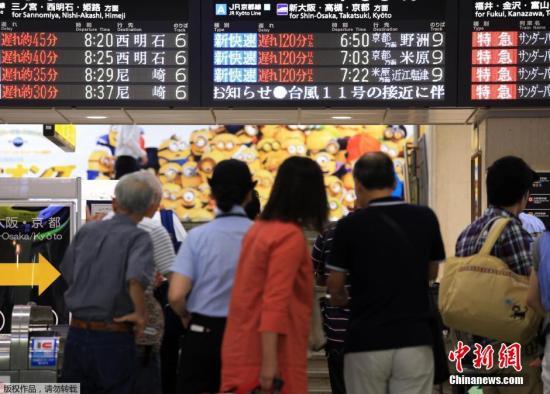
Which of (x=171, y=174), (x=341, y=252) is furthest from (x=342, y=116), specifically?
(x=171, y=174)

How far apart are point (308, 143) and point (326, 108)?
439 cm

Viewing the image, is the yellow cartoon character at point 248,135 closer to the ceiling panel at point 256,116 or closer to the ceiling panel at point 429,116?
the ceiling panel at point 256,116

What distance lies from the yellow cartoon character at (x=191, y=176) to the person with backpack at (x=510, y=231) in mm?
6731

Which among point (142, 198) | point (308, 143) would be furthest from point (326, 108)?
point (308, 143)

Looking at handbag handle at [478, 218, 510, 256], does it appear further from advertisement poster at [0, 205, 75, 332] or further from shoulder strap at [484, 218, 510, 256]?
advertisement poster at [0, 205, 75, 332]

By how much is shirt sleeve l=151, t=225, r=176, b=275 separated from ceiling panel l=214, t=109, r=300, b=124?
2.18m

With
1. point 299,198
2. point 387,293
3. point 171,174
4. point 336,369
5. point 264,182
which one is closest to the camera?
point 299,198

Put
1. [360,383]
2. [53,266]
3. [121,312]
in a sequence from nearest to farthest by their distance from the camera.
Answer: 1. [360,383]
2. [121,312]
3. [53,266]

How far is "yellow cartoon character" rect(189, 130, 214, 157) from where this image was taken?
11.0 m

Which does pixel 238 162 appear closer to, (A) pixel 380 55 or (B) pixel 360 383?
(B) pixel 360 383

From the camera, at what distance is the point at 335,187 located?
1058 centimetres

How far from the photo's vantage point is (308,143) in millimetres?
10852

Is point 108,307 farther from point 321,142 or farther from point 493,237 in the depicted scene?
point 321,142

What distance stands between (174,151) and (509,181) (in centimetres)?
715
